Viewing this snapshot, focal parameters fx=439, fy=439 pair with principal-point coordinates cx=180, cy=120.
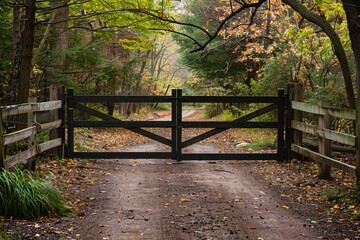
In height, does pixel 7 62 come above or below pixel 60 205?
above

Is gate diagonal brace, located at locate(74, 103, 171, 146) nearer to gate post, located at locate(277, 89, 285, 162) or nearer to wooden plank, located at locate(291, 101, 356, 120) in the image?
gate post, located at locate(277, 89, 285, 162)

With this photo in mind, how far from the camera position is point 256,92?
56.3ft

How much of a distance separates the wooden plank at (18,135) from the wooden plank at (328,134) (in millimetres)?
5474

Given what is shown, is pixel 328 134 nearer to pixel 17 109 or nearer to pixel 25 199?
pixel 25 199

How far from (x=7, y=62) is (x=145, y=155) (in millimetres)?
5119

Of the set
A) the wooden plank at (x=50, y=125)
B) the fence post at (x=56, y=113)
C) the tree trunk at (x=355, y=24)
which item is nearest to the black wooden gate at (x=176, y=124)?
the fence post at (x=56, y=113)

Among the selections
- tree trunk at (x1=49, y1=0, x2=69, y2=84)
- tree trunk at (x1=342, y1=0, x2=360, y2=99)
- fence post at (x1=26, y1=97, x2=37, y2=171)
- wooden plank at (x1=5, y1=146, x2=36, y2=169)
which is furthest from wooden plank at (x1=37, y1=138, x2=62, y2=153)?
tree trunk at (x1=342, y1=0, x2=360, y2=99)

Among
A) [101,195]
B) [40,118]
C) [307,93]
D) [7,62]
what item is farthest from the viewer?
[307,93]

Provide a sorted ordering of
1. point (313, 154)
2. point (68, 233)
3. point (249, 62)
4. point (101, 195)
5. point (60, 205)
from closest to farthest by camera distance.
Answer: point (68, 233)
point (60, 205)
point (101, 195)
point (313, 154)
point (249, 62)

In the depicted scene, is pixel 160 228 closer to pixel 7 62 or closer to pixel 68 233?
pixel 68 233

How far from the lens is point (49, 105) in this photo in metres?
9.89

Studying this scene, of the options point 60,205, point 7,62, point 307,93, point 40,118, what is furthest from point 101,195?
point 307,93

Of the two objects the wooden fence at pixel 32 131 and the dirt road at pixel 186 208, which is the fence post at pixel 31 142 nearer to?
the wooden fence at pixel 32 131

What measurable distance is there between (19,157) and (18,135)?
373 millimetres
